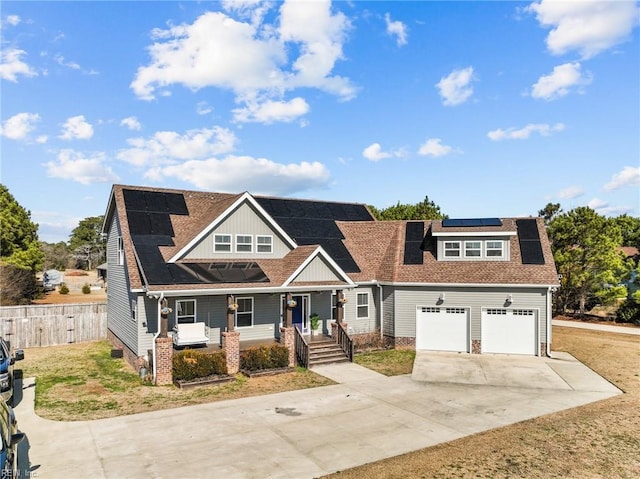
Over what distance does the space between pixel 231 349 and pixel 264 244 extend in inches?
231

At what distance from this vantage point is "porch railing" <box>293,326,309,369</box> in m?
18.2

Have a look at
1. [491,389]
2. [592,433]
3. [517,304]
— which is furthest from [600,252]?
[592,433]

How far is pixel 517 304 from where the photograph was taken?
20.9m

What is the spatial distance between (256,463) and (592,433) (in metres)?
8.72

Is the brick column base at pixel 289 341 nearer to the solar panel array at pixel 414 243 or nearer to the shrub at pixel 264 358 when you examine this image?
the shrub at pixel 264 358

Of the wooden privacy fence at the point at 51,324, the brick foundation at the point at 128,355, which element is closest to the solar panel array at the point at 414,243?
the brick foundation at the point at 128,355

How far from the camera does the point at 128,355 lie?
18.8 m

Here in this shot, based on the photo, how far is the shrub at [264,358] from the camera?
17.0 meters

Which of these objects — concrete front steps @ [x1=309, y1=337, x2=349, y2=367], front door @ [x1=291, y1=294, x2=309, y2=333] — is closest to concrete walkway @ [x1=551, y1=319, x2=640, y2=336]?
concrete front steps @ [x1=309, y1=337, x2=349, y2=367]

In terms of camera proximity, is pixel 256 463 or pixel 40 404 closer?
pixel 256 463

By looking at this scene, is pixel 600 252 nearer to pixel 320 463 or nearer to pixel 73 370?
pixel 320 463

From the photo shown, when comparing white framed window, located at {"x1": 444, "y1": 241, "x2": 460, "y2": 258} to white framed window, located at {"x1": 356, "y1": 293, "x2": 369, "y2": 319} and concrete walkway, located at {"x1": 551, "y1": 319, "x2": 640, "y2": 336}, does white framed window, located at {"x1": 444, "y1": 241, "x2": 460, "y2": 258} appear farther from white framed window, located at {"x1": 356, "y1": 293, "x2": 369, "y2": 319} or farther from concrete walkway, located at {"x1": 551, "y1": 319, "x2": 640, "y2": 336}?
concrete walkway, located at {"x1": 551, "y1": 319, "x2": 640, "y2": 336}

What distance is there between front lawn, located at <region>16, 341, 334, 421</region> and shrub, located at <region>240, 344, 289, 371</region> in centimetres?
50

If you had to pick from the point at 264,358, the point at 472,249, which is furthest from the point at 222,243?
the point at 472,249
